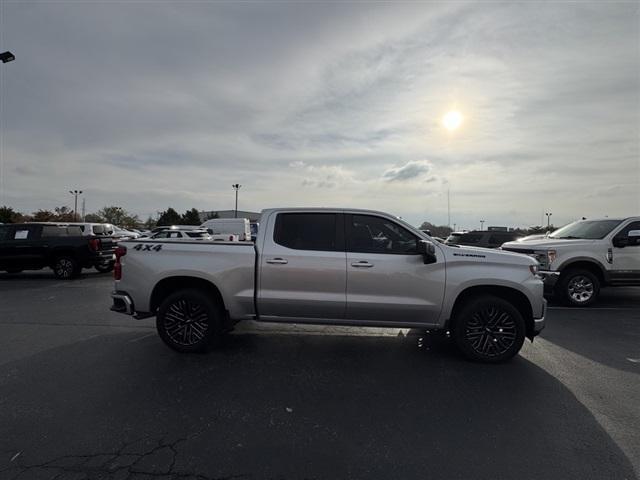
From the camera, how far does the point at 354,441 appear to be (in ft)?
9.81

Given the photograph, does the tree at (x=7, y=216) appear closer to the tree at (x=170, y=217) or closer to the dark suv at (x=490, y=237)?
the tree at (x=170, y=217)

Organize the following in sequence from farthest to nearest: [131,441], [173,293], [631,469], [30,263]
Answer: [30,263] → [173,293] → [131,441] → [631,469]

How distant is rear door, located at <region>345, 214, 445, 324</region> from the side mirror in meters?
0.09

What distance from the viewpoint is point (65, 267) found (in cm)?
1183

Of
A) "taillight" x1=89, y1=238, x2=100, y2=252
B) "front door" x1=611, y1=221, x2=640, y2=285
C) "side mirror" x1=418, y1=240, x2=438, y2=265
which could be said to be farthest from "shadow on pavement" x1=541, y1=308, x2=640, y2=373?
"taillight" x1=89, y1=238, x2=100, y2=252

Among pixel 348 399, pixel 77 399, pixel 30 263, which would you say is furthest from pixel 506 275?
pixel 30 263

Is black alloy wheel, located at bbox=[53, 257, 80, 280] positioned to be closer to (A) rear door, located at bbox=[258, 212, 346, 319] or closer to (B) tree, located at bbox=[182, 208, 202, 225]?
(A) rear door, located at bbox=[258, 212, 346, 319]

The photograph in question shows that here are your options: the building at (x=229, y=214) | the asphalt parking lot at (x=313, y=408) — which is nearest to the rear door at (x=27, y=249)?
the asphalt parking lot at (x=313, y=408)

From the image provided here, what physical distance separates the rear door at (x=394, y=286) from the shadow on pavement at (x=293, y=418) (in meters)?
0.64

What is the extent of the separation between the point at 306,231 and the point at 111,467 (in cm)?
326

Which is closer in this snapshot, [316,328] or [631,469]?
[631,469]

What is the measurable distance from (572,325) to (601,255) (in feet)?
9.06

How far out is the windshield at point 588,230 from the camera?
8664mm

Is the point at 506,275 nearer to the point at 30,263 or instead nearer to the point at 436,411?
the point at 436,411
